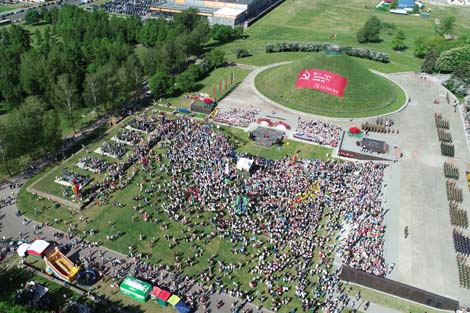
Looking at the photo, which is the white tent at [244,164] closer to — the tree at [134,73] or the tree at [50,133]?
the tree at [50,133]

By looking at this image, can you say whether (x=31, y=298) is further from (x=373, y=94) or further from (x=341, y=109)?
(x=373, y=94)

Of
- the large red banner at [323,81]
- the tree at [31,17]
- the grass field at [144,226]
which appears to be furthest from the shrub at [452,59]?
the tree at [31,17]

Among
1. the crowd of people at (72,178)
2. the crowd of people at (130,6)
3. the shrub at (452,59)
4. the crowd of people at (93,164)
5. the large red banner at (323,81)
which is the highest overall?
the crowd of people at (130,6)

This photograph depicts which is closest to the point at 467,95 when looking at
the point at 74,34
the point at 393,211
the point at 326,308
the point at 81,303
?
the point at 393,211

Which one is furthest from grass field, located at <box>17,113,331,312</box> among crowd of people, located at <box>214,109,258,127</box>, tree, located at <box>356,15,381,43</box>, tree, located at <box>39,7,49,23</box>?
tree, located at <box>39,7,49,23</box>

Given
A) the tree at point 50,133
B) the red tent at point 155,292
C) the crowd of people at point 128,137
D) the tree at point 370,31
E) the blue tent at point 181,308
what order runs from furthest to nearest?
1. the tree at point 370,31
2. the crowd of people at point 128,137
3. the tree at point 50,133
4. the red tent at point 155,292
5. the blue tent at point 181,308

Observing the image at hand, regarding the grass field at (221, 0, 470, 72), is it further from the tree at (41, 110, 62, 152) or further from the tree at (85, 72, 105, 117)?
the tree at (41, 110, 62, 152)
